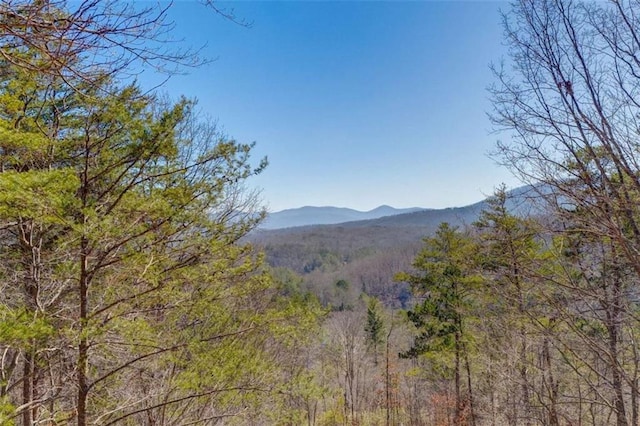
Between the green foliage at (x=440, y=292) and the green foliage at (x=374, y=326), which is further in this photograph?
the green foliage at (x=374, y=326)

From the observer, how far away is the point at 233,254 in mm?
4094

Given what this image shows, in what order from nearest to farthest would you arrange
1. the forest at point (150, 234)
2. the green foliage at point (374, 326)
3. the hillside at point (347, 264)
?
the forest at point (150, 234) < the green foliage at point (374, 326) < the hillside at point (347, 264)

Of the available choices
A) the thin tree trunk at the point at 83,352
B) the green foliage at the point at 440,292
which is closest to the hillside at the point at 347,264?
the green foliage at the point at 440,292

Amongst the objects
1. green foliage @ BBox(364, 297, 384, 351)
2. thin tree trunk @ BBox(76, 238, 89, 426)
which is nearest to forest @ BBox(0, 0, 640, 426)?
thin tree trunk @ BBox(76, 238, 89, 426)

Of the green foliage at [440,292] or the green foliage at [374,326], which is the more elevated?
the green foliage at [440,292]

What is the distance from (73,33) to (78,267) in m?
1.93

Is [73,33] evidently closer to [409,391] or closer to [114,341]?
[114,341]

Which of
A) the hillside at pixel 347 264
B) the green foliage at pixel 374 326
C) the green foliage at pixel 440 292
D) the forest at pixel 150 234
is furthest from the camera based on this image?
the hillside at pixel 347 264

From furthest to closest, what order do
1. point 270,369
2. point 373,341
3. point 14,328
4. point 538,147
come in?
point 373,341 → point 270,369 → point 538,147 → point 14,328

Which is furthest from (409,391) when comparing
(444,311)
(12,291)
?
(12,291)

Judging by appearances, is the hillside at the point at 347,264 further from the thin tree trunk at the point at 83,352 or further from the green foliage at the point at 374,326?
the thin tree trunk at the point at 83,352

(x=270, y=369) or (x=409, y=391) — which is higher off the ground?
(x=270, y=369)

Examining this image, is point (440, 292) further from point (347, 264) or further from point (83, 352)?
point (347, 264)

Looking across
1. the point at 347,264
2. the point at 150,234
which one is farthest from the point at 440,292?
the point at 347,264
